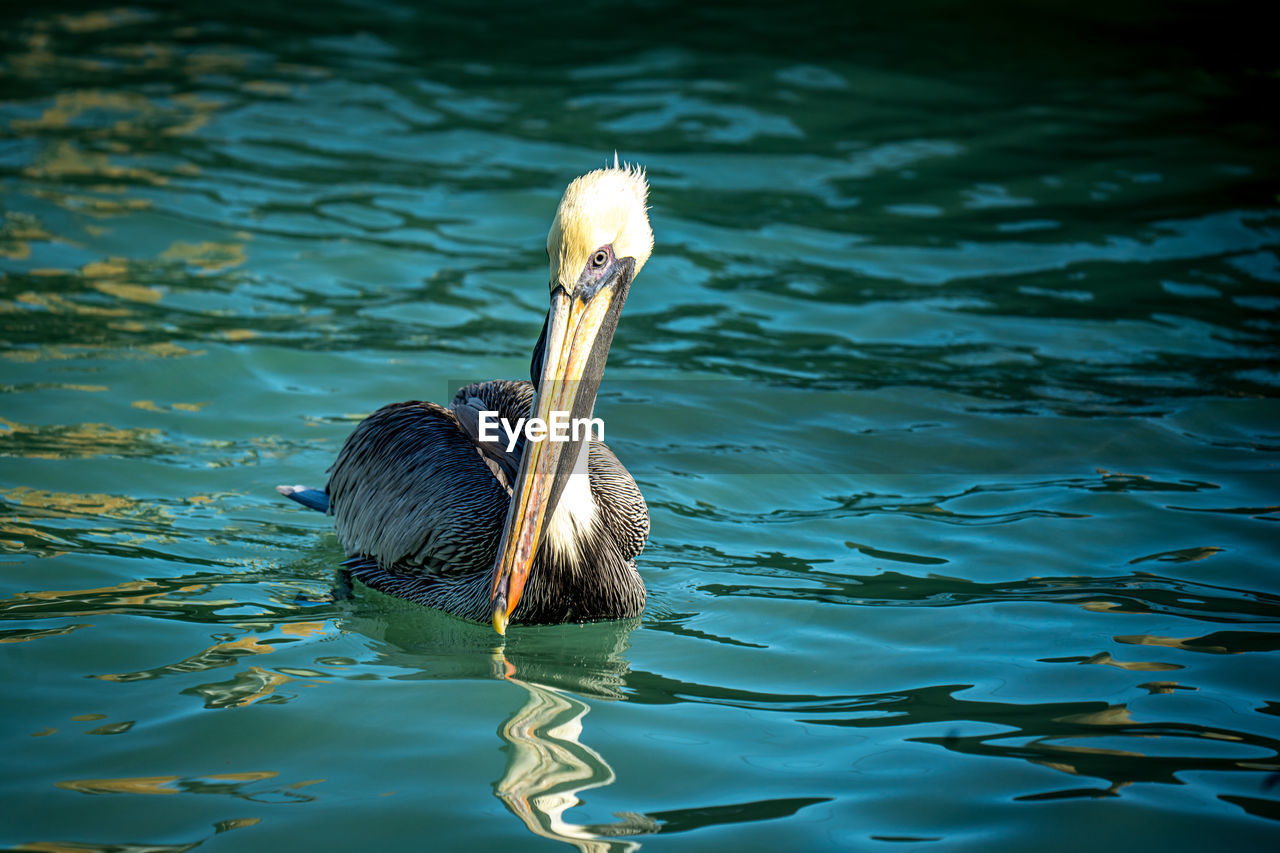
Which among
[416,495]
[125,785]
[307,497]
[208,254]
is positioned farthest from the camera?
[208,254]

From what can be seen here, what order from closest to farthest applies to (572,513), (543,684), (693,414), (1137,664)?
1. (543,684)
2. (1137,664)
3. (572,513)
4. (693,414)

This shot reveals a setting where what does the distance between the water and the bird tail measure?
0.13 m

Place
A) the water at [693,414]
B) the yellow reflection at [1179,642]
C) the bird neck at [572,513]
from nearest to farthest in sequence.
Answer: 1. the water at [693,414]
2. the yellow reflection at [1179,642]
3. the bird neck at [572,513]

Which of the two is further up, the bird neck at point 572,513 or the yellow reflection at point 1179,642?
the bird neck at point 572,513

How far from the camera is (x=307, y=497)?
5180 mm

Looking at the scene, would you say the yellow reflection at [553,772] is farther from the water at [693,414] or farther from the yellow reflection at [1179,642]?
the yellow reflection at [1179,642]

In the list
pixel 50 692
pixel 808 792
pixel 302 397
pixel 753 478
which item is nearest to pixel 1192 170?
pixel 753 478

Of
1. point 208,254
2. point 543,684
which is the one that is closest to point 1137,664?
point 543,684

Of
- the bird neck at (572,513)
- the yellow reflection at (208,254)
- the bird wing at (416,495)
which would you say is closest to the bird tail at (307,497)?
the bird wing at (416,495)

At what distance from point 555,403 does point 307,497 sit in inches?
69.6

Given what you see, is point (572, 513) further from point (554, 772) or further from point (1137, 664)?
point (1137, 664)

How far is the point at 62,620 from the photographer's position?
3.91 metres

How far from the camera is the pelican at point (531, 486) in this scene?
3.85 metres

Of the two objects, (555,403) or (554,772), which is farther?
(555,403)
